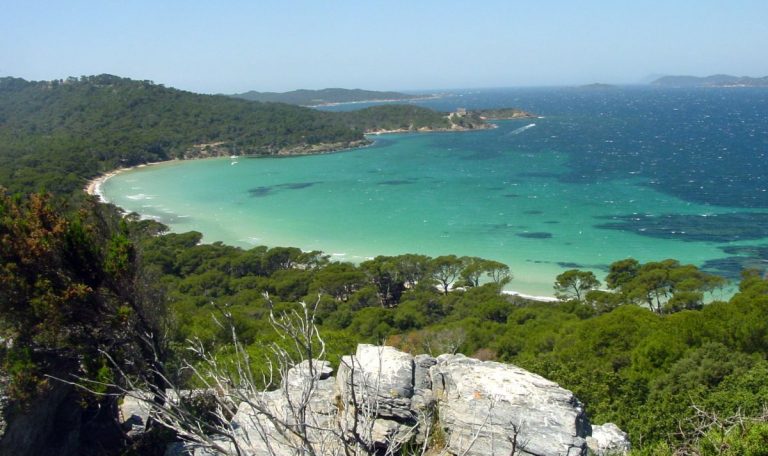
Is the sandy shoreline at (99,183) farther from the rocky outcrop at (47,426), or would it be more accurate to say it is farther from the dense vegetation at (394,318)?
the rocky outcrop at (47,426)

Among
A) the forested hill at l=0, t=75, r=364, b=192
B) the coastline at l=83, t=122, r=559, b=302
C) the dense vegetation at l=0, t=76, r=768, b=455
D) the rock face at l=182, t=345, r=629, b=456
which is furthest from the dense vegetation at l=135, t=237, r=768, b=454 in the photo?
the forested hill at l=0, t=75, r=364, b=192

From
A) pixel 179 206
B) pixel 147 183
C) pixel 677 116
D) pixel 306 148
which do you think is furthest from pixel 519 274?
pixel 677 116

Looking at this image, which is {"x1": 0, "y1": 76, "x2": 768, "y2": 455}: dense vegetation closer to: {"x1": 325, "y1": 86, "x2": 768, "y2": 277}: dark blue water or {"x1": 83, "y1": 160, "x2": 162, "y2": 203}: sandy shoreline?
{"x1": 325, "y1": 86, "x2": 768, "y2": 277}: dark blue water

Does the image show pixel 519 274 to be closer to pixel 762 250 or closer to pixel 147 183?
pixel 762 250

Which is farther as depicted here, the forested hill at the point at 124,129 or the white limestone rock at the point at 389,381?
the forested hill at the point at 124,129

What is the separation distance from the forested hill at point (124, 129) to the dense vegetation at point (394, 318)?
106 feet

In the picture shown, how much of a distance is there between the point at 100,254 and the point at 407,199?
1704 inches

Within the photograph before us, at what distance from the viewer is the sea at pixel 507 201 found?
115 ft

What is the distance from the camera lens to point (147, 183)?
6225 cm

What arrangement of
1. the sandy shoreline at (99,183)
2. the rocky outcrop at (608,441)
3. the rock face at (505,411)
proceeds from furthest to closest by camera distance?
the sandy shoreline at (99,183)
the rocky outcrop at (608,441)
the rock face at (505,411)

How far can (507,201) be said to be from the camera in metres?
49.3

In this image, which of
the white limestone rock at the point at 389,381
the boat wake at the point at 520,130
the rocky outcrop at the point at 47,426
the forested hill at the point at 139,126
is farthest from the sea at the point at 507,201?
the rocky outcrop at the point at 47,426

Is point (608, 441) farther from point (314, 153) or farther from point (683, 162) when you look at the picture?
point (314, 153)

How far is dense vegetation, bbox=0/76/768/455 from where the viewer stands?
8.51 meters
